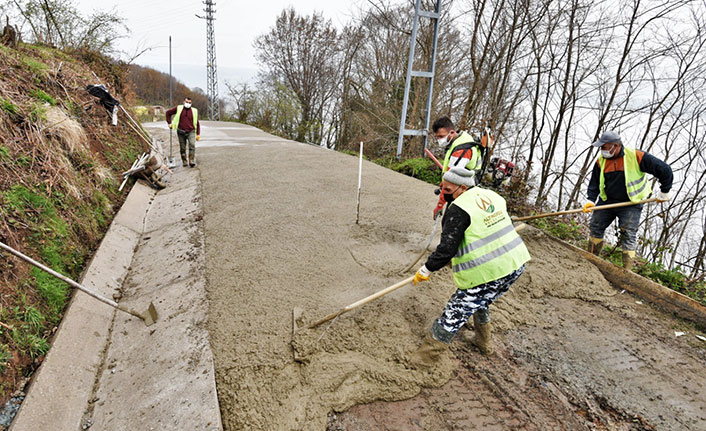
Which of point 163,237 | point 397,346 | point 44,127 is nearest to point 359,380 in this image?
point 397,346

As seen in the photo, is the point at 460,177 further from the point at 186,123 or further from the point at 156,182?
the point at 186,123

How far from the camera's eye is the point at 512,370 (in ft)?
9.75

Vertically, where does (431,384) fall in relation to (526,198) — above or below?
below

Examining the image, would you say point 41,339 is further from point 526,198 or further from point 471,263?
point 526,198

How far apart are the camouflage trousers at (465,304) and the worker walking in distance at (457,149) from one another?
1.46 meters

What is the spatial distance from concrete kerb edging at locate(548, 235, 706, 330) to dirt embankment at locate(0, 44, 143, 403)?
587 centimetres

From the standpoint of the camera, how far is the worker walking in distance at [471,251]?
2668mm

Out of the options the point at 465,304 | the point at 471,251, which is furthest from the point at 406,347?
the point at 471,251

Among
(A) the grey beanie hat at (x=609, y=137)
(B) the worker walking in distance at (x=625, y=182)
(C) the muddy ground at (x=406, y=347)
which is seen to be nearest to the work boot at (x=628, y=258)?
(B) the worker walking in distance at (x=625, y=182)

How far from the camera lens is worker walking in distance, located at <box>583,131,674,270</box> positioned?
4.22 m

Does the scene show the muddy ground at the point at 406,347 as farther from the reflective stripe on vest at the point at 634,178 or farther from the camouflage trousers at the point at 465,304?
the reflective stripe on vest at the point at 634,178

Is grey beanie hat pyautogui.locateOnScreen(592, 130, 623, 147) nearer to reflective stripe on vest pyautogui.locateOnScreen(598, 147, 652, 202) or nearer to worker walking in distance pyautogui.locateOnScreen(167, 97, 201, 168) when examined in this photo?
reflective stripe on vest pyautogui.locateOnScreen(598, 147, 652, 202)

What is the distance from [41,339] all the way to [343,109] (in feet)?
76.0

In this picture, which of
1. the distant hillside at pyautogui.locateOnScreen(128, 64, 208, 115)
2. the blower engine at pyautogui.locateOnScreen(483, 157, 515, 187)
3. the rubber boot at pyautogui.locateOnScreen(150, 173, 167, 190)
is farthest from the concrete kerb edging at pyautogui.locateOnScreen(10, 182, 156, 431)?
the distant hillside at pyautogui.locateOnScreen(128, 64, 208, 115)
